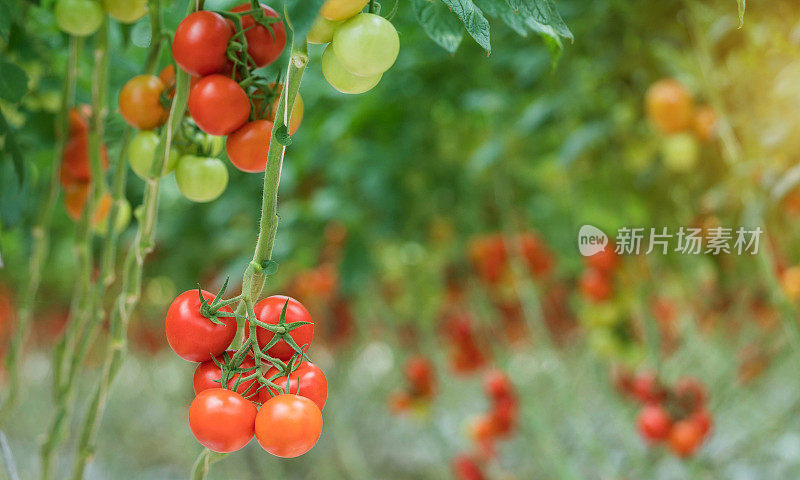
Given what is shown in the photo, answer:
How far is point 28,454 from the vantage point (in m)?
3.23

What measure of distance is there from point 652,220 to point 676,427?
1.29 ft

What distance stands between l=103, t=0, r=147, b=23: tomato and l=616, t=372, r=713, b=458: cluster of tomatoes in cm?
105

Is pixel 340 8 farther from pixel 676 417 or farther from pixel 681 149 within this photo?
pixel 676 417

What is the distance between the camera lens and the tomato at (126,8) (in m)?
0.49

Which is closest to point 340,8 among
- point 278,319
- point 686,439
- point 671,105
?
point 278,319

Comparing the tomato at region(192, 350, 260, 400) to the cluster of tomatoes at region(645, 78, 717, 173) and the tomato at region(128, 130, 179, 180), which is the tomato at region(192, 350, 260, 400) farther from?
the cluster of tomatoes at region(645, 78, 717, 173)

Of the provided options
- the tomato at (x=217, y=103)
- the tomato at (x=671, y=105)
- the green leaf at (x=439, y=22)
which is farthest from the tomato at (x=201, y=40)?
the tomato at (x=671, y=105)


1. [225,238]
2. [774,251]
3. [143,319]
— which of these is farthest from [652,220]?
[143,319]

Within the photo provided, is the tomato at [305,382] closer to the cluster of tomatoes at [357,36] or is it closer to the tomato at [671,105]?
the cluster of tomatoes at [357,36]

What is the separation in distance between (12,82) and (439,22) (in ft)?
1.02

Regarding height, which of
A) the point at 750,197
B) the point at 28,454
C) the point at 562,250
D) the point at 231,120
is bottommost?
the point at 28,454

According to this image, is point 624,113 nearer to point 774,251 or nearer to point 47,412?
point 774,251

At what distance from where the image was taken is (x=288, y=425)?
31 centimetres

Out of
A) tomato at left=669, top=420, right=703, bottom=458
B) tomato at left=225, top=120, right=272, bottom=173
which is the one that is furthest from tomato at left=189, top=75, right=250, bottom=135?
tomato at left=669, top=420, right=703, bottom=458
